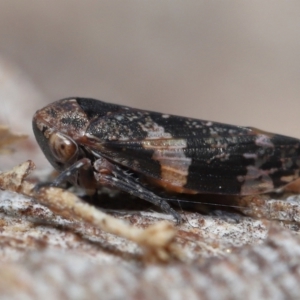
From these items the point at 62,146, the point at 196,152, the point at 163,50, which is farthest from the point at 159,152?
the point at 163,50

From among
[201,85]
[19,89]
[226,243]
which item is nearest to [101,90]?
[201,85]

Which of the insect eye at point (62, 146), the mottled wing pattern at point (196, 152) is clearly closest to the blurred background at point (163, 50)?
the mottled wing pattern at point (196, 152)

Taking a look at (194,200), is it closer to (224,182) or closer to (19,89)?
(224,182)

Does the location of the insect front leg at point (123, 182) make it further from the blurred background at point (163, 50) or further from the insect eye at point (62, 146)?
the blurred background at point (163, 50)

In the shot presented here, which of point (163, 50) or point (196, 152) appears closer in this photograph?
point (196, 152)

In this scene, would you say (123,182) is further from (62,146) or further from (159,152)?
(62,146)

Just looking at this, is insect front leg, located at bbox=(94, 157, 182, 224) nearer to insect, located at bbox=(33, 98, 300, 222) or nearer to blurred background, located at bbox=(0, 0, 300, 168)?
insect, located at bbox=(33, 98, 300, 222)

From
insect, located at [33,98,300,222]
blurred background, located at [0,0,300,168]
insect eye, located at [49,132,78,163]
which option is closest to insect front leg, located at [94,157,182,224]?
insect, located at [33,98,300,222]
